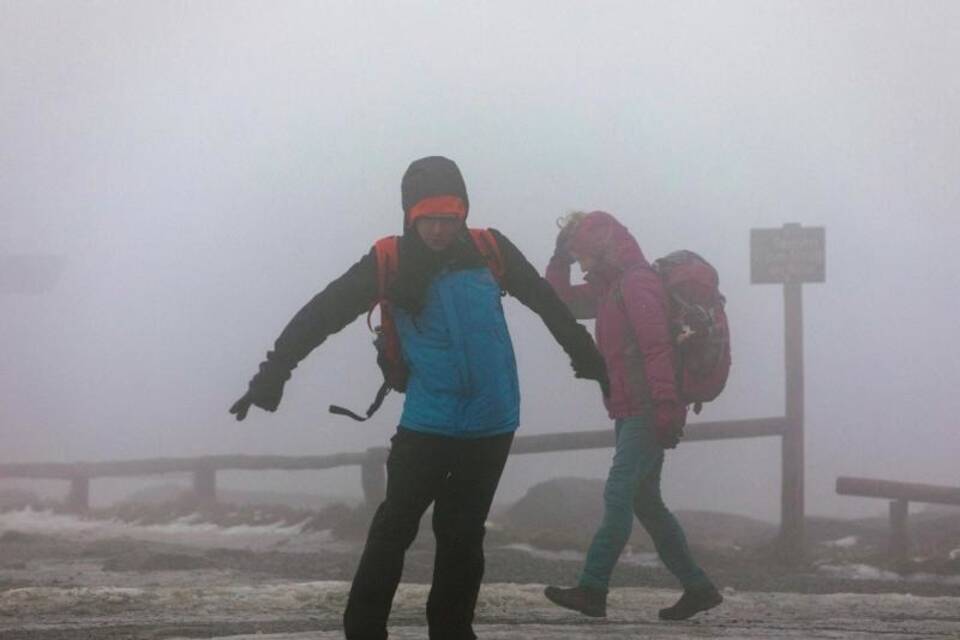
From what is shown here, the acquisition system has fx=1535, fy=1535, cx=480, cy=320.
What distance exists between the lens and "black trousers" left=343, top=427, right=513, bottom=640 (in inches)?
189

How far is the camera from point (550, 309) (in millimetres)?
5246

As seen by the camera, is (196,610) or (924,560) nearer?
(196,610)

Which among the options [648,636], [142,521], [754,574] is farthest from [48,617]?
[142,521]

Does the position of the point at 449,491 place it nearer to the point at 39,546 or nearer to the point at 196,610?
the point at 196,610

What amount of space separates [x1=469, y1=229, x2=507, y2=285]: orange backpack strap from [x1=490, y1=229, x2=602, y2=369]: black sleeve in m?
0.02

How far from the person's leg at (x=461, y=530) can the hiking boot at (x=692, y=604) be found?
7.88ft

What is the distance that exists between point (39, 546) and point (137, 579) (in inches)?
139

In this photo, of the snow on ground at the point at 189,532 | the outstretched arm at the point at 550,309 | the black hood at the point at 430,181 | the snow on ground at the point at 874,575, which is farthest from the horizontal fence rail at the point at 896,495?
the black hood at the point at 430,181

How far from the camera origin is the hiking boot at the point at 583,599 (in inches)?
275

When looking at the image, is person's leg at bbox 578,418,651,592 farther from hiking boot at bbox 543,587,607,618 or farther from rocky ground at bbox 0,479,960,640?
rocky ground at bbox 0,479,960,640

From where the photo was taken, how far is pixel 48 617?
23.8 ft

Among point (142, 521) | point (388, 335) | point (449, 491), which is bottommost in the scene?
point (142, 521)

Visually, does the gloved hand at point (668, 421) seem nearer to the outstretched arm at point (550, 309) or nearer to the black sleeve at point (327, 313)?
the outstretched arm at point (550, 309)

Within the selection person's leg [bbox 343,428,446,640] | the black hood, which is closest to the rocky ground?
person's leg [bbox 343,428,446,640]
